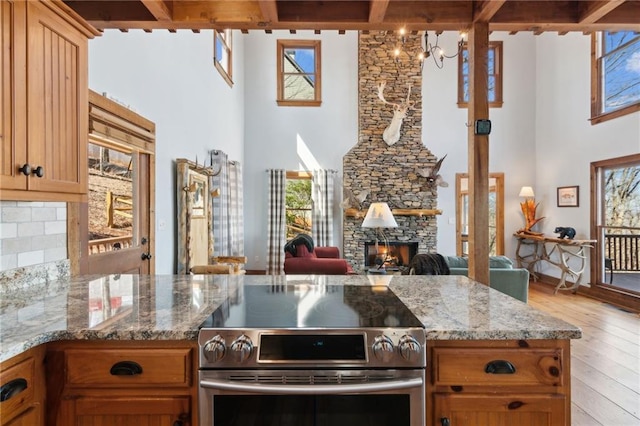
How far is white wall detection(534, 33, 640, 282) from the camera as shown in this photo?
16.1 feet

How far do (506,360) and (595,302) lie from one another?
16.5 feet

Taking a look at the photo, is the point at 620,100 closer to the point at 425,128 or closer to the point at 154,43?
the point at 425,128

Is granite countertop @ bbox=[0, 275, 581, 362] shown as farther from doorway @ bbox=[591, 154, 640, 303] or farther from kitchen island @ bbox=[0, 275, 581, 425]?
doorway @ bbox=[591, 154, 640, 303]

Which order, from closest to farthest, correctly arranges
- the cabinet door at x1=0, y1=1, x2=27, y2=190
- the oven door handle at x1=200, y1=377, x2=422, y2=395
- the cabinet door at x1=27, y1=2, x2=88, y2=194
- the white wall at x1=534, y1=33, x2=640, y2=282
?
the oven door handle at x1=200, y1=377, x2=422, y2=395
the cabinet door at x1=0, y1=1, x2=27, y2=190
the cabinet door at x1=27, y1=2, x2=88, y2=194
the white wall at x1=534, y1=33, x2=640, y2=282

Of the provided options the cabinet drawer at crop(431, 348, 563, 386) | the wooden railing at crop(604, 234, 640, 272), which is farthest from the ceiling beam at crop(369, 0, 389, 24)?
the wooden railing at crop(604, 234, 640, 272)

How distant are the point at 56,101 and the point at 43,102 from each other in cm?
8

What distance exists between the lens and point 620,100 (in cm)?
479

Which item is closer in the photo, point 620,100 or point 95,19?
point 95,19

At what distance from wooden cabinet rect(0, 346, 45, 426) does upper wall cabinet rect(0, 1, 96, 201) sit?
2.07ft

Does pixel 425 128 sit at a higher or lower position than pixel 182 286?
higher

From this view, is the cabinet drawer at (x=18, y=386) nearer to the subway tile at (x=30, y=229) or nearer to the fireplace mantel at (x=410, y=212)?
the subway tile at (x=30, y=229)

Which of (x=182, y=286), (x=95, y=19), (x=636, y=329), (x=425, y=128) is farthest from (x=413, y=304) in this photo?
(x=425, y=128)

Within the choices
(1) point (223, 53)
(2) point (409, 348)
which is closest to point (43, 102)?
(2) point (409, 348)

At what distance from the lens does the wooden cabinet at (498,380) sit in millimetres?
1205
